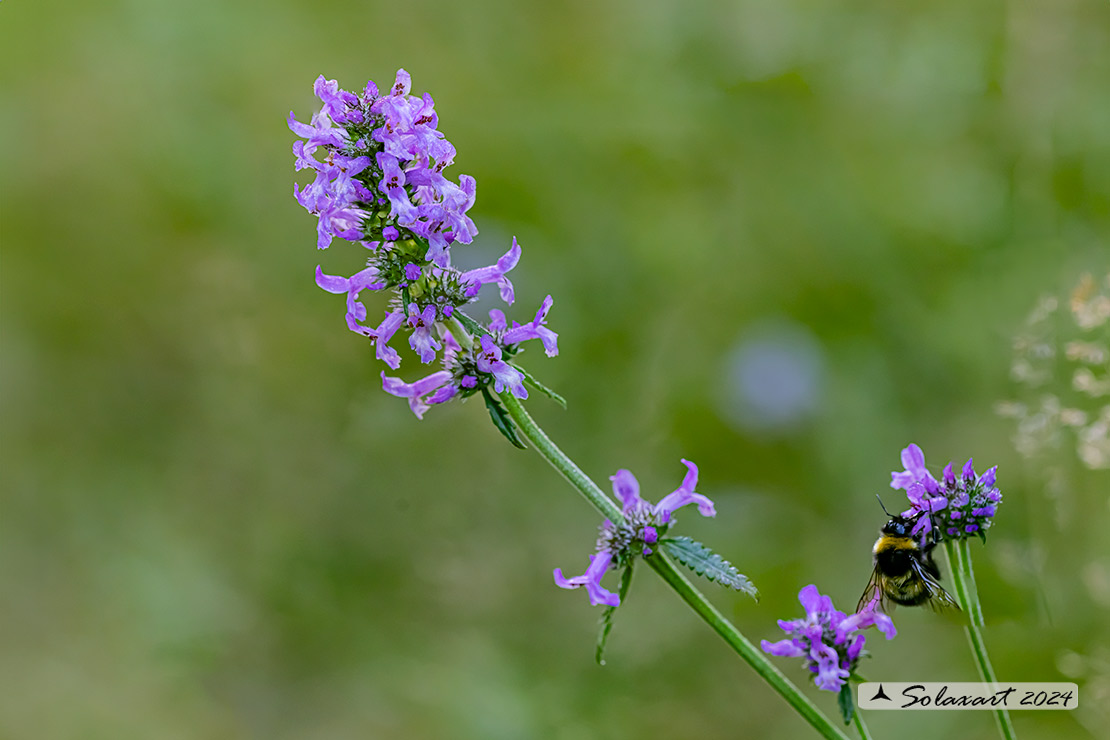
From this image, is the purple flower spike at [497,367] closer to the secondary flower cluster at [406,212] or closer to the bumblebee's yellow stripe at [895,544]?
the secondary flower cluster at [406,212]

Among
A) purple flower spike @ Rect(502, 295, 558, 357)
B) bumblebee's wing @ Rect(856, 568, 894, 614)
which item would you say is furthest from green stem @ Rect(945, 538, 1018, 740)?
purple flower spike @ Rect(502, 295, 558, 357)

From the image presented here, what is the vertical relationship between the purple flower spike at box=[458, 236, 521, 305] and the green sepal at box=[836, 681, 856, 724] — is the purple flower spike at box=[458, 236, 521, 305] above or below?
above

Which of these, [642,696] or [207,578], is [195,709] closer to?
[207,578]

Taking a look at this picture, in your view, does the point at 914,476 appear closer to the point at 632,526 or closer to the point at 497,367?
the point at 632,526

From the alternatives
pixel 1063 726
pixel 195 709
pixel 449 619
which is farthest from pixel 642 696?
pixel 195 709

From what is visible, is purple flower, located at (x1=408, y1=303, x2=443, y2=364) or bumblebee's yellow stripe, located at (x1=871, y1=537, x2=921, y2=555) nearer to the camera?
Result: purple flower, located at (x1=408, y1=303, x2=443, y2=364)

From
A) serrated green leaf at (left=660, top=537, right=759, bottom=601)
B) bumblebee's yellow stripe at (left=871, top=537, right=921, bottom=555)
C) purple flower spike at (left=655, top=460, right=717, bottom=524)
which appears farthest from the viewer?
bumblebee's yellow stripe at (left=871, top=537, right=921, bottom=555)

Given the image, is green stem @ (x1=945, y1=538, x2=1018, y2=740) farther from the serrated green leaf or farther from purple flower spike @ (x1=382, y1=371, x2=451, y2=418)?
purple flower spike @ (x1=382, y1=371, x2=451, y2=418)
